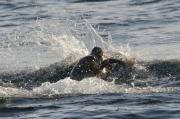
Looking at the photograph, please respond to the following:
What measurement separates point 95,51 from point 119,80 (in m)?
1.15

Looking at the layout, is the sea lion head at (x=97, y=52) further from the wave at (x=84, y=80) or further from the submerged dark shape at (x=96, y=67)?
the wave at (x=84, y=80)

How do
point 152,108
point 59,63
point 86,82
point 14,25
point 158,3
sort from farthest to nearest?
point 158,3 < point 14,25 < point 59,63 < point 86,82 < point 152,108

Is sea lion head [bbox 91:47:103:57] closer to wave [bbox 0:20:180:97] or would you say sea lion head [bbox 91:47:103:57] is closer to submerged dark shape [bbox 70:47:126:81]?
submerged dark shape [bbox 70:47:126:81]

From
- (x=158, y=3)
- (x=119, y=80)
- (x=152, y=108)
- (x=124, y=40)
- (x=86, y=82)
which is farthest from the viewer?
(x=158, y=3)

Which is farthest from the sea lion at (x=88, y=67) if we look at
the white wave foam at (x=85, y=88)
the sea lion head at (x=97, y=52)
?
the white wave foam at (x=85, y=88)

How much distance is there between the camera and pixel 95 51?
17.0 meters

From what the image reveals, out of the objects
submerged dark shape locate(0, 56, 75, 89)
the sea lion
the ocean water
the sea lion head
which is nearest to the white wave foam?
the ocean water

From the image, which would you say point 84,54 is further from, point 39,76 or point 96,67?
point 96,67

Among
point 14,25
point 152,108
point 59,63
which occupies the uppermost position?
point 14,25

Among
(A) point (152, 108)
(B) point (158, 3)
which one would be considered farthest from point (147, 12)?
(A) point (152, 108)

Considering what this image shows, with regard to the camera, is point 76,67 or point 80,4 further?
point 80,4

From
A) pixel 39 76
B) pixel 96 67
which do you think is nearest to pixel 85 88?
pixel 96 67

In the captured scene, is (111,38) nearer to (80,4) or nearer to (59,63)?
(59,63)

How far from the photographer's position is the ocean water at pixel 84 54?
1298cm
